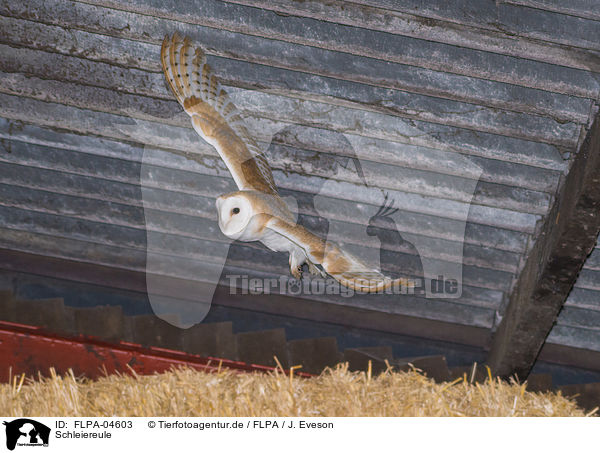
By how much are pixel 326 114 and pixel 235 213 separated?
3.01ft

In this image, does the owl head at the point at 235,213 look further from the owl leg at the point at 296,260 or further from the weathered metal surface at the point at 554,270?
the weathered metal surface at the point at 554,270

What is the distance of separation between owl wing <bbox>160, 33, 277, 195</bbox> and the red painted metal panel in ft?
5.20

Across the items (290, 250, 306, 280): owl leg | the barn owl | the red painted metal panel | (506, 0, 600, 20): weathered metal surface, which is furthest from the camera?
the red painted metal panel

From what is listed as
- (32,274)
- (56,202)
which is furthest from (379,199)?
(32,274)

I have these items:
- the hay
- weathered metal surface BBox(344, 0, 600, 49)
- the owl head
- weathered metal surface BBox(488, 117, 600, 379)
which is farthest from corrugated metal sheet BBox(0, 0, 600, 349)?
the hay

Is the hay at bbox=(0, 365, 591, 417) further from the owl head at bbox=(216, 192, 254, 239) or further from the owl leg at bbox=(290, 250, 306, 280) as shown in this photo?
the owl head at bbox=(216, 192, 254, 239)

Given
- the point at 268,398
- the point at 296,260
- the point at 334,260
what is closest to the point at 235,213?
the point at 296,260

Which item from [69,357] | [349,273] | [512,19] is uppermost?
[512,19]

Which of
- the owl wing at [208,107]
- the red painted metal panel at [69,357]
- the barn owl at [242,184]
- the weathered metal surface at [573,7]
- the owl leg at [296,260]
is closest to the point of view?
the weathered metal surface at [573,7]

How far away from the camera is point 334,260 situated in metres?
2.94

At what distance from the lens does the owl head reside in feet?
9.76

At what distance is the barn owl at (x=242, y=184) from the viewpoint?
2.95 m

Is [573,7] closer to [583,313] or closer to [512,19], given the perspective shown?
[512,19]

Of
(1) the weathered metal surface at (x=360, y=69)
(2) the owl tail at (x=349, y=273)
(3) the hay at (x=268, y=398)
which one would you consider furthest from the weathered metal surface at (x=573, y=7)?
Result: (3) the hay at (x=268, y=398)
